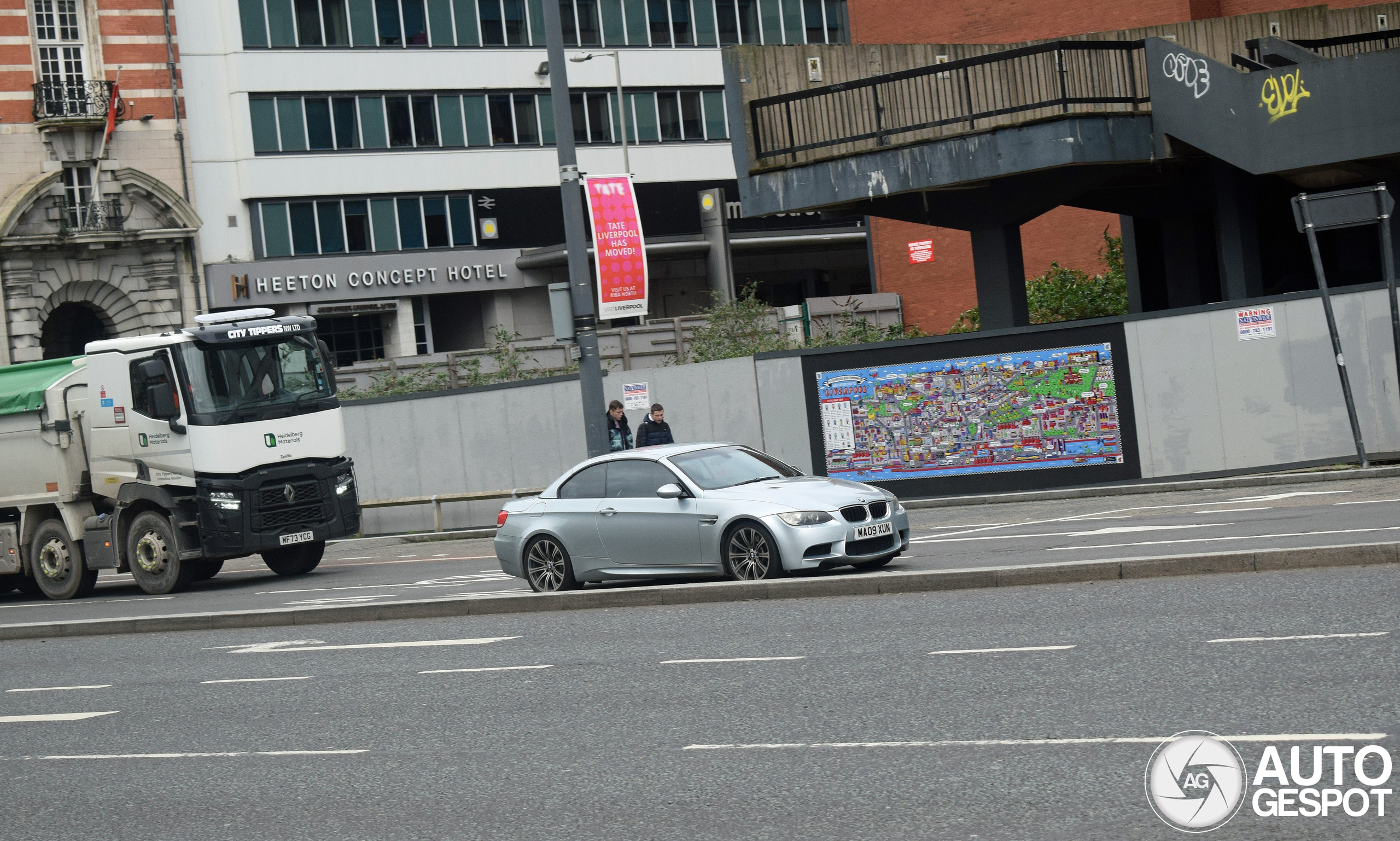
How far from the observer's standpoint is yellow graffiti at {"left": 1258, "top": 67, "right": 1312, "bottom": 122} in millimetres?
21000

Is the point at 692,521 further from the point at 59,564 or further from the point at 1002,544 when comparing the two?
the point at 59,564

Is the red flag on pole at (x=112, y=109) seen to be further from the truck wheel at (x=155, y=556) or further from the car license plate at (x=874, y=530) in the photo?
the car license plate at (x=874, y=530)

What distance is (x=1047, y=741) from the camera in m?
6.91

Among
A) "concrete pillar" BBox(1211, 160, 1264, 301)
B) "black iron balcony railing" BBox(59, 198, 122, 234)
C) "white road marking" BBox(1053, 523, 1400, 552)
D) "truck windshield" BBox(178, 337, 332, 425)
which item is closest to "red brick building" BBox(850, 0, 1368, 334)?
"concrete pillar" BBox(1211, 160, 1264, 301)

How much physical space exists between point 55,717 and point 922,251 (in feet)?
98.8

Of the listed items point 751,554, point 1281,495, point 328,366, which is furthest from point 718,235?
point 751,554

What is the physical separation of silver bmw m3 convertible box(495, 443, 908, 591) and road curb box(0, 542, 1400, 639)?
306 millimetres

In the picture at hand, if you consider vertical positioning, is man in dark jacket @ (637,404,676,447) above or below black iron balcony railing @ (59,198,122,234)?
below

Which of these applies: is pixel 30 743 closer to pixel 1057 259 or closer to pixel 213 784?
pixel 213 784

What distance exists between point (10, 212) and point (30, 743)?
36.0m

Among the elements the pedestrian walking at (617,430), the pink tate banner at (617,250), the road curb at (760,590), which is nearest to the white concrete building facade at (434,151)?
the pedestrian walking at (617,430)

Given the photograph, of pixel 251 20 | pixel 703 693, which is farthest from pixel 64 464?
pixel 251 20

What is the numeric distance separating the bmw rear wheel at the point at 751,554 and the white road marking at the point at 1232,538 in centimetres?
272

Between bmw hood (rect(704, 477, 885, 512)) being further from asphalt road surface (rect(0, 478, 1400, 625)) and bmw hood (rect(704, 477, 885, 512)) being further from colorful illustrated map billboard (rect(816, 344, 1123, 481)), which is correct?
colorful illustrated map billboard (rect(816, 344, 1123, 481))
